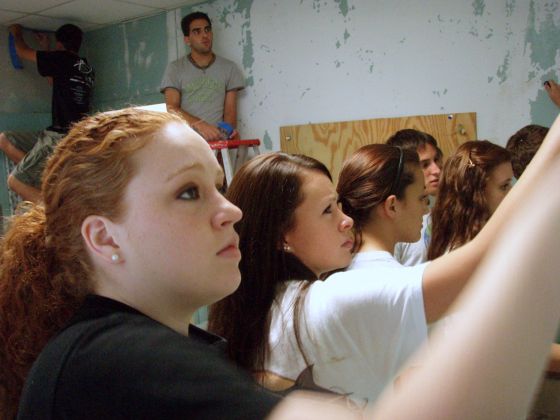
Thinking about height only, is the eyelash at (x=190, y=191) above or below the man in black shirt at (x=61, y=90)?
below

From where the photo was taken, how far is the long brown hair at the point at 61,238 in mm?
763

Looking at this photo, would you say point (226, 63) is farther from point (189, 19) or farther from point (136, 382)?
point (136, 382)

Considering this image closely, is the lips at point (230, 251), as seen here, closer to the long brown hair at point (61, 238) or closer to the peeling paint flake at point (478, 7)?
the long brown hair at point (61, 238)

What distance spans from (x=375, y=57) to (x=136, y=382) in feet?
10.9

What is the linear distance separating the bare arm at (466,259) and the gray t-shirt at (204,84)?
327cm

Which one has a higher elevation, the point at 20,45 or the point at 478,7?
the point at 20,45

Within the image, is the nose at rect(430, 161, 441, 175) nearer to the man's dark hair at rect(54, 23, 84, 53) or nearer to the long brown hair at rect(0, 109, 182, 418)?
the long brown hair at rect(0, 109, 182, 418)

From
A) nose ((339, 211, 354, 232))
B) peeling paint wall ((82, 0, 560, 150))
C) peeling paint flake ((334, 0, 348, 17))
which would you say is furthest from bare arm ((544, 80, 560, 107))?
nose ((339, 211, 354, 232))

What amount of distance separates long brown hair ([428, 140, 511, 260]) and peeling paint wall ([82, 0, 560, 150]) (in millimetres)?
1196

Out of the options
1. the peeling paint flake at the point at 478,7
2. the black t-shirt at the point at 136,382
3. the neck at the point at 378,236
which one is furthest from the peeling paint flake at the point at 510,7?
the black t-shirt at the point at 136,382

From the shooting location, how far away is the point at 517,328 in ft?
1.54

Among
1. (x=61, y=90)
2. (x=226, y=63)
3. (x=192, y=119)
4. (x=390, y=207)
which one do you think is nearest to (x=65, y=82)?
(x=61, y=90)

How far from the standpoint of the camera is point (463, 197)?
2080 millimetres

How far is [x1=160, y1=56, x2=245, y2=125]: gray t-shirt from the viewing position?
4.09m
